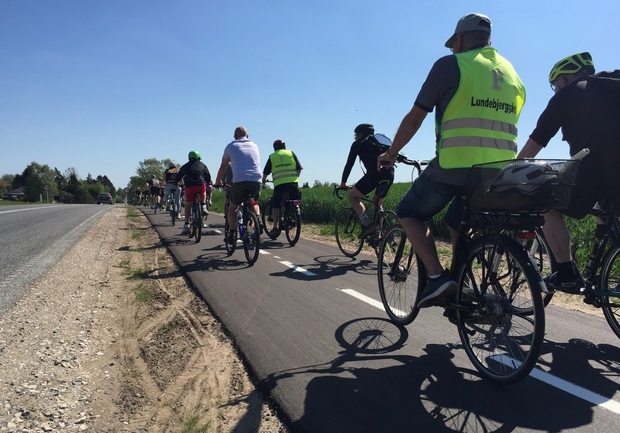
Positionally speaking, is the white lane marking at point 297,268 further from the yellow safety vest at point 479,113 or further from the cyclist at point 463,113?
the yellow safety vest at point 479,113

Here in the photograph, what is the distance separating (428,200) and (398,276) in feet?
3.58

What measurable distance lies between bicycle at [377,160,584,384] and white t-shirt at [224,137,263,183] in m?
4.94

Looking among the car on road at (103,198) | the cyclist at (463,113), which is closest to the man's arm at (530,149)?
the cyclist at (463,113)

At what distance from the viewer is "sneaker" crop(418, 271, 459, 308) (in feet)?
10.1

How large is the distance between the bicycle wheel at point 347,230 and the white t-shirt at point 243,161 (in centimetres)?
181

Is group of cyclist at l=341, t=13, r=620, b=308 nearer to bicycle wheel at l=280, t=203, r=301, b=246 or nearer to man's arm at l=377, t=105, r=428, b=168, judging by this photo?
man's arm at l=377, t=105, r=428, b=168

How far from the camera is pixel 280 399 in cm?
264

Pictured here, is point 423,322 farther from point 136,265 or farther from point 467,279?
point 136,265

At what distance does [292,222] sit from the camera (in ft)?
31.6

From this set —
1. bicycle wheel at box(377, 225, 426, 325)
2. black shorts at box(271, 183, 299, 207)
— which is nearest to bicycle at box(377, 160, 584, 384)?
bicycle wheel at box(377, 225, 426, 325)

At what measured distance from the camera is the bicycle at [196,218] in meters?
9.93

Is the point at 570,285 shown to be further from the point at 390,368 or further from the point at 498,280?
the point at 390,368

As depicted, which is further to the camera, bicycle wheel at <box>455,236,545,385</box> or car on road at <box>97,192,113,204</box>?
car on road at <box>97,192,113,204</box>

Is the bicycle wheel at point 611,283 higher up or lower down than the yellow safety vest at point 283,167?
lower down
